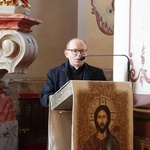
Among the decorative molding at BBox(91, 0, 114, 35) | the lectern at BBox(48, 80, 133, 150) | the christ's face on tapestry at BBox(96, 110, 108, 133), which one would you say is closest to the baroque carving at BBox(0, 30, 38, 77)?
the decorative molding at BBox(91, 0, 114, 35)

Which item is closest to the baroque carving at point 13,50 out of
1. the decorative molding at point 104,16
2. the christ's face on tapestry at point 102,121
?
the decorative molding at point 104,16

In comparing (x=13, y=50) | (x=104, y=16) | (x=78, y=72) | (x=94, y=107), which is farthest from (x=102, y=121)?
(x=104, y=16)

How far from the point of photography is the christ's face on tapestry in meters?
2.16

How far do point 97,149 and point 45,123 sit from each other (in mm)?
3438

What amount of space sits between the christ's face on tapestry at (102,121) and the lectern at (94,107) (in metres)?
0.02

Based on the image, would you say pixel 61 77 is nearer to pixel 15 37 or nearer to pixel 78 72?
pixel 78 72

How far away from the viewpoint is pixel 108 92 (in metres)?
2.19

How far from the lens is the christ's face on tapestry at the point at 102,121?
2.16 metres

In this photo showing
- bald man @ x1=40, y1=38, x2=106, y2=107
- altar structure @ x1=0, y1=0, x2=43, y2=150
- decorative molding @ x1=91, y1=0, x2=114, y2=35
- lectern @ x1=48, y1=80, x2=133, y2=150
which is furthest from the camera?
decorative molding @ x1=91, y1=0, x2=114, y2=35

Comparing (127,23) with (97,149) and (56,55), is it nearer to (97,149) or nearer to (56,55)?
(97,149)

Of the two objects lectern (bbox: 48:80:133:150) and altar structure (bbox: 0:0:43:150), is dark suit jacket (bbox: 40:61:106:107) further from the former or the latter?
altar structure (bbox: 0:0:43:150)

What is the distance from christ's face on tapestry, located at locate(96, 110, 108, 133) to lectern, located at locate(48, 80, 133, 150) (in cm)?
2

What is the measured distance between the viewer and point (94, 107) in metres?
2.15

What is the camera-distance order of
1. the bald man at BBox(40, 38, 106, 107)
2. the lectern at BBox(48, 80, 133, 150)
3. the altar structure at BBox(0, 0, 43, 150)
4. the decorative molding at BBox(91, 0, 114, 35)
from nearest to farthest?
1. the lectern at BBox(48, 80, 133, 150)
2. the bald man at BBox(40, 38, 106, 107)
3. the altar structure at BBox(0, 0, 43, 150)
4. the decorative molding at BBox(91, 0, 114, 35)
